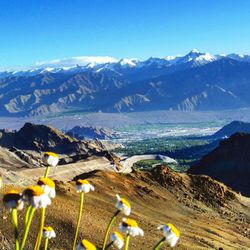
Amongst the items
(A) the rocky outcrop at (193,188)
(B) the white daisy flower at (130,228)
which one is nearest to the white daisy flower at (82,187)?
(B) the white daisy flower at (130,228)

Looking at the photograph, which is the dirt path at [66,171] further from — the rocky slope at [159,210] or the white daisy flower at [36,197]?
the white daisy flower at [36,197]

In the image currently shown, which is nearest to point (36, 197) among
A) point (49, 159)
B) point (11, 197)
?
point (11, 197)

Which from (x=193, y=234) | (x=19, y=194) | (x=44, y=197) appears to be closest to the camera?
(x=44, y=197)

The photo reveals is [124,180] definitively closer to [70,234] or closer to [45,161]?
[70,234]

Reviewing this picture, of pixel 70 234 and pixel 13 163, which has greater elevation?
pixel 70 234

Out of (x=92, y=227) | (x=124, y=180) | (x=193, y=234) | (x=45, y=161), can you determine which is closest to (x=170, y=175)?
(x=124, y=180)

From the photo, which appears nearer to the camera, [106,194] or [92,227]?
[92,227]

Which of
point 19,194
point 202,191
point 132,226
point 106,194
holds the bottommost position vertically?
point 202,191
